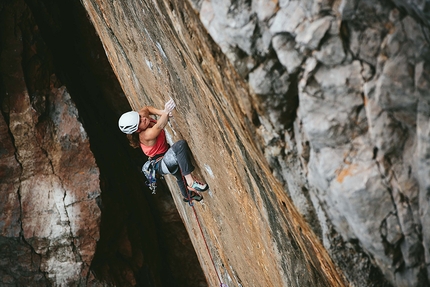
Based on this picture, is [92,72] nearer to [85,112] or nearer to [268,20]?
[85,112]

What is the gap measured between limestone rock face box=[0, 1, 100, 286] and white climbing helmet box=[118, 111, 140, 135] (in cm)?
331

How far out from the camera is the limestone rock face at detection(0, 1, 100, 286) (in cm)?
746

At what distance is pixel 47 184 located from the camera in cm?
761

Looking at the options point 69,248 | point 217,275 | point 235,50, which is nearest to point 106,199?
point 69,248

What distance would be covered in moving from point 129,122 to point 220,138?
1247 millimetres

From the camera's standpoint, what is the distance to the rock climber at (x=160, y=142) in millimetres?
4555

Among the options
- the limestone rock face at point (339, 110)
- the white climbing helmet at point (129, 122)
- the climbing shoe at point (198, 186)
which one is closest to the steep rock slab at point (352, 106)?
the limestone rock face at point (339, 110)

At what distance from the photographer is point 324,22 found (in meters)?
1.83

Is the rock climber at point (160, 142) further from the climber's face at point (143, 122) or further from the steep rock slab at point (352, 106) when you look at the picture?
the steep rock slab at point (352, 106)

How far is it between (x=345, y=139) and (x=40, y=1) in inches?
298

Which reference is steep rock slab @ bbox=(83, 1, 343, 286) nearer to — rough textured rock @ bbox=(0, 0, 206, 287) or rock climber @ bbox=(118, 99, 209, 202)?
rock climber @ bbox=(118, 99, 209, 202)

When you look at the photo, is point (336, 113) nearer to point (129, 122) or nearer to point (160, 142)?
point (129, 122)

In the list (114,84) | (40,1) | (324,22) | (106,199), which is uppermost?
(40,1)

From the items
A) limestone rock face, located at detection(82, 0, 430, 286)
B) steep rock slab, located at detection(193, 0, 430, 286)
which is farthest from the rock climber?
steep rock slab, located at detection(193, 0, 430, 286)
